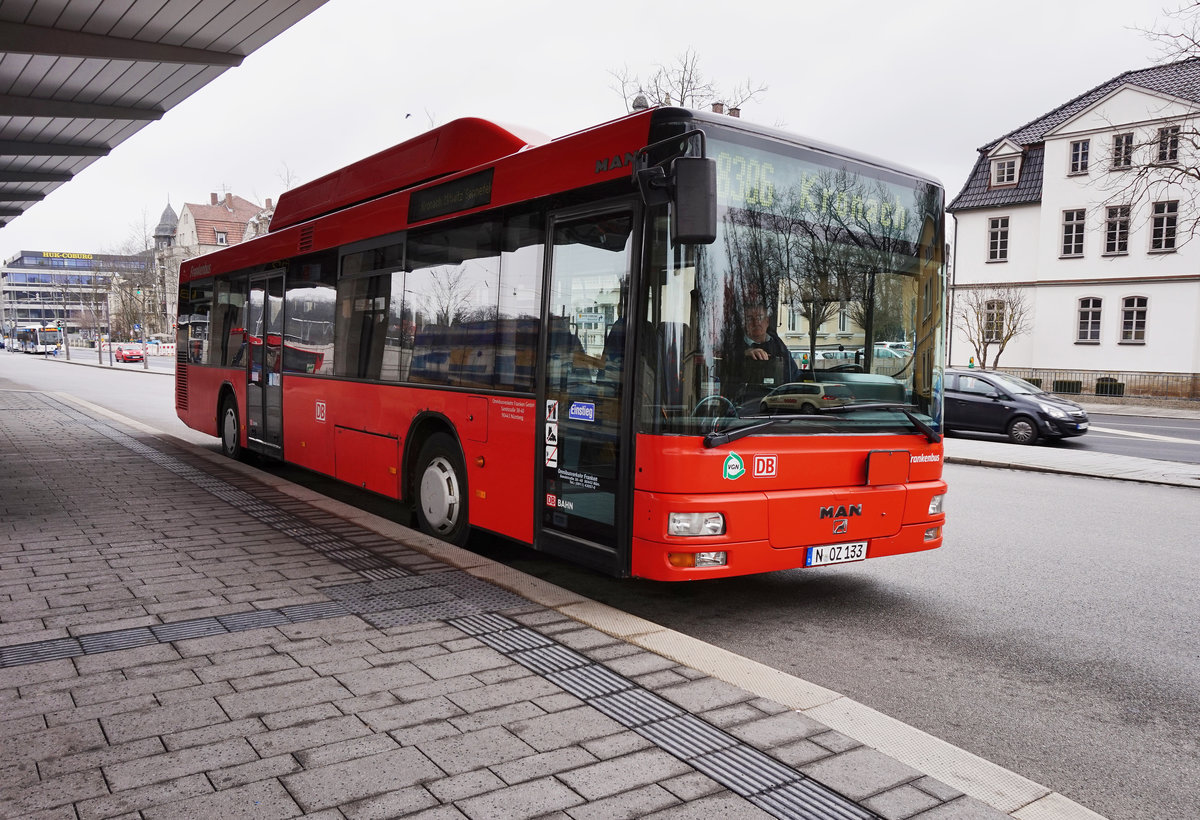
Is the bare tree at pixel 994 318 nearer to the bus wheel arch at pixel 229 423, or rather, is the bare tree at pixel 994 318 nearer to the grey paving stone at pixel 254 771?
the bus wheel arch at pixel 229 423

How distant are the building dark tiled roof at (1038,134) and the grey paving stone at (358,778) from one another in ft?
135

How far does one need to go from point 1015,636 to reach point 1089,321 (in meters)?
37.9

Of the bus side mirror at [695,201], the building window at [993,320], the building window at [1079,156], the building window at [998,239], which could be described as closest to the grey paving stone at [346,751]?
the bus side mirror at [695,201]

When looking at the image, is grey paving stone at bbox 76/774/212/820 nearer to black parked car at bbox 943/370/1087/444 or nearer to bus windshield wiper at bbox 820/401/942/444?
bus windshield wiper at bbox 820/401/942/444

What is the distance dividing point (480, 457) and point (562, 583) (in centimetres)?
108

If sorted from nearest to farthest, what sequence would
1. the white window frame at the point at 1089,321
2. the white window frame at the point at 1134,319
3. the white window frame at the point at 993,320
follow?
1. the white window frame at the point at 1134,319
2. the white window frame at the point at 1089,321
3. the white window frame at the point at 993,320

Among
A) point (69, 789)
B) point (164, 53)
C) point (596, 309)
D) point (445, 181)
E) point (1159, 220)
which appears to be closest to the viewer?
point (69, 789)

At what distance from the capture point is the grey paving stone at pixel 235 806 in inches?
113

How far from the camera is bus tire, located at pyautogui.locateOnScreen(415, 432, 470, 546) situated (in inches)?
272

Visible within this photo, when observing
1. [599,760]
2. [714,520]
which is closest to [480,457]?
[714,520]

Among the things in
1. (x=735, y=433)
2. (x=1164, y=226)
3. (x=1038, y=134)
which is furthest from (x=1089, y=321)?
(x=735, y=433)

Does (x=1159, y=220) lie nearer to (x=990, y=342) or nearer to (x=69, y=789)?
(x=990, y=342)

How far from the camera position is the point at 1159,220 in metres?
36.6

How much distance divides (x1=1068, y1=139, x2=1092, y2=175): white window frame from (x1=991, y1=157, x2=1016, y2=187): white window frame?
3082mm
